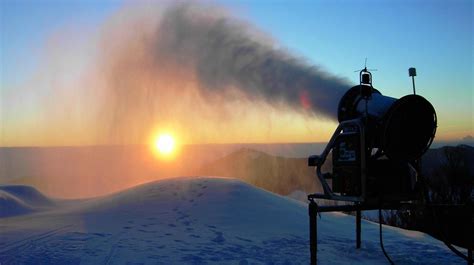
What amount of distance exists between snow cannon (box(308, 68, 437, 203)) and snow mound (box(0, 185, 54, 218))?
1121 cm

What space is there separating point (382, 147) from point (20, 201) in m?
13.6

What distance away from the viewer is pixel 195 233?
32.4 feet

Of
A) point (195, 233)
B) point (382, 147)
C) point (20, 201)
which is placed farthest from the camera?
point (20, 201)

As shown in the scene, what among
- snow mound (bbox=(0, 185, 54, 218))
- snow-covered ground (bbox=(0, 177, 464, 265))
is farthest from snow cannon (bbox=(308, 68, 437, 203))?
snow mound (bbox=(0, 185, 54, 218))

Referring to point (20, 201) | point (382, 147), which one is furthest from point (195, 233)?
point (20, 201)

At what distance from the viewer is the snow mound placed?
14381 millimetres

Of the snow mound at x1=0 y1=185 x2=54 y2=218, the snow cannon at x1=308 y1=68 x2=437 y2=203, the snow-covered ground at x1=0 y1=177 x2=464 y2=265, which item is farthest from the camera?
the snow mound at x1=0 y1=185 x2=54 y2=218

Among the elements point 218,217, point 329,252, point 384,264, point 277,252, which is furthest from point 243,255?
point 218,217

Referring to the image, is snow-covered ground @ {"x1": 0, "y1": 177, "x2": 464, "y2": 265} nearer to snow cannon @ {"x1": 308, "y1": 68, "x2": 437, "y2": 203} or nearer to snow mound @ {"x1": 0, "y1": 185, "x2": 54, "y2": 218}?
snow mound @ {"x1": 0, "y1": 185, "x2": 54, "y2": 218}

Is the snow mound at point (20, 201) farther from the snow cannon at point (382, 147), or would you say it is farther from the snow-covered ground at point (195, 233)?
the snow cannon at point (382, 147)

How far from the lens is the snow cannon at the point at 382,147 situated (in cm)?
670

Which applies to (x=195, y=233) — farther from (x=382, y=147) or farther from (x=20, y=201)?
(x=20, y=201)

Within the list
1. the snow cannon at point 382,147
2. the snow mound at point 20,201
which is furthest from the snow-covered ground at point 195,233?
the snow cannon at point 382,147

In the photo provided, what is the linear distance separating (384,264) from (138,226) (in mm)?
5663
